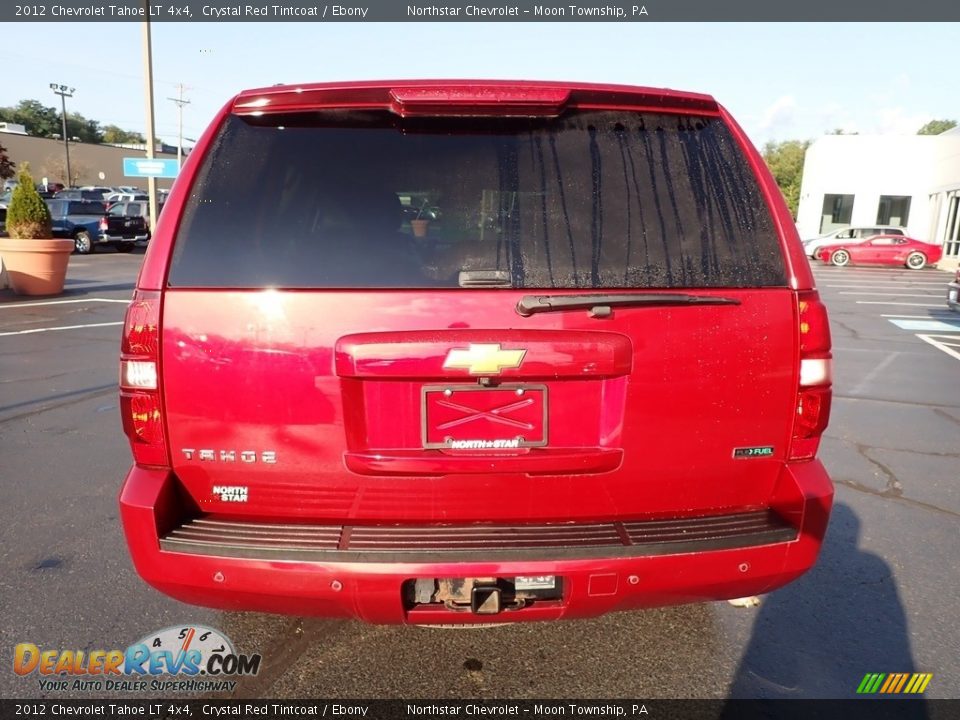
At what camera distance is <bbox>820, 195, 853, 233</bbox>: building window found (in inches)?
1427

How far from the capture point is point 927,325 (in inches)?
493

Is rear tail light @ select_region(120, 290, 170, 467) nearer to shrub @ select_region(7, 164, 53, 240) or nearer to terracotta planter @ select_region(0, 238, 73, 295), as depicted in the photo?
terracotta planter @ select_region(0, 238, 73, 295)

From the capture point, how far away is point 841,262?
2842cm

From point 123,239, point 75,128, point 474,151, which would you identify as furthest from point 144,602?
point 75,128

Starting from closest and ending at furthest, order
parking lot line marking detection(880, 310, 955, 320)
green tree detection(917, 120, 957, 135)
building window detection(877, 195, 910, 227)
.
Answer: parking lot line marking detection(880, 310, 955, 320) < building window detection(877, 195, 910, 227) < green tree detection(917, 120, 957, 135)

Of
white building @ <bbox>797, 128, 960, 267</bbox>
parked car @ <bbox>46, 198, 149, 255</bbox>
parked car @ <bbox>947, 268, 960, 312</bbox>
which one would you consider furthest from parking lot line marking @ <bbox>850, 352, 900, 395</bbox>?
white building @ <bbox>797, 128, 960, 267</bbox>

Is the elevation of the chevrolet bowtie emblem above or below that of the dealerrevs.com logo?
above

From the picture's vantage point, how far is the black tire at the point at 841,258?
28.3m

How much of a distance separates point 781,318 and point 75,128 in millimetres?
120464

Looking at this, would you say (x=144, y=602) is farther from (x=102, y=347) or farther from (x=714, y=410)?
(x=102, y=347)

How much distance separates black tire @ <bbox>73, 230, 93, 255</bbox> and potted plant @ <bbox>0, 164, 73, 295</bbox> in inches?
477

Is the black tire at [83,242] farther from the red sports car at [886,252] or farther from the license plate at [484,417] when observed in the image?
the red sports car at [886,252]

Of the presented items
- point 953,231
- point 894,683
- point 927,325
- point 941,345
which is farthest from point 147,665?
point 953,231

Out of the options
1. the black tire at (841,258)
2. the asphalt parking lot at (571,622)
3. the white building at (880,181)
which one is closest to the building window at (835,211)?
the white building at (880,181)
